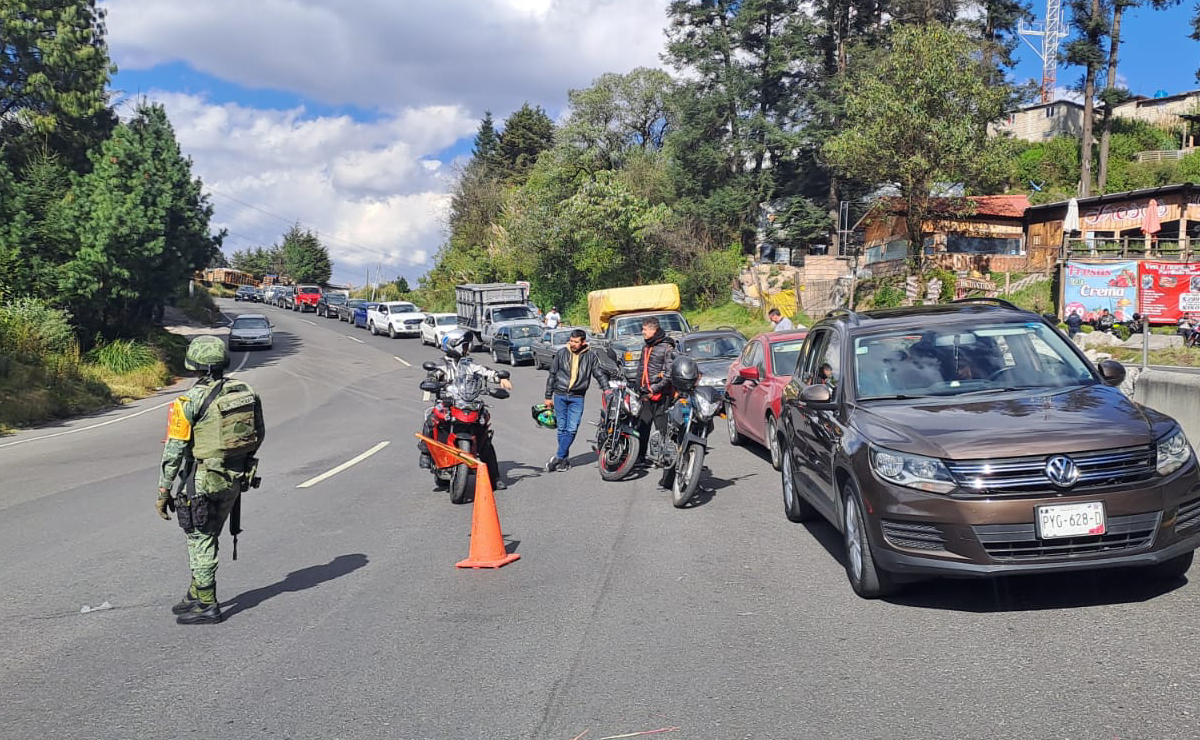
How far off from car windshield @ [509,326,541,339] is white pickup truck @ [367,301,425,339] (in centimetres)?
1486

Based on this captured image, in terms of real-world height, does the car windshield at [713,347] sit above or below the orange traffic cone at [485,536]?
above

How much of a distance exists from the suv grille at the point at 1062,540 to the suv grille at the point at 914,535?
222 mm

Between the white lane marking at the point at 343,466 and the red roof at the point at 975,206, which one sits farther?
the red roof at the point at 975,206

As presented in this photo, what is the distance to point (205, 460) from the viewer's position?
5867 millimetres

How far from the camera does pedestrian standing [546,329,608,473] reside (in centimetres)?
1167

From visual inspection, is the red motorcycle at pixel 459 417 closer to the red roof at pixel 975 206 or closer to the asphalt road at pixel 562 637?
the asphalt road at pixel 562 637

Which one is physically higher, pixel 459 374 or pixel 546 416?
pixel 459 374

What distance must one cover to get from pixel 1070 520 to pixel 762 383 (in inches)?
283

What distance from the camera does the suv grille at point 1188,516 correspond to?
5344mm

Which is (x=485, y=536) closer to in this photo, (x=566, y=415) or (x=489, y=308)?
(x=566, y=415)

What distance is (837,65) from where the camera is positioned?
48.7 m

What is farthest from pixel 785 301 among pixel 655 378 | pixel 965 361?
pixel 965 361

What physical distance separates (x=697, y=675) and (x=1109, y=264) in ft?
106

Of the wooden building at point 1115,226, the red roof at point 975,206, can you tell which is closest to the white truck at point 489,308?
the red roof at point 975,206
